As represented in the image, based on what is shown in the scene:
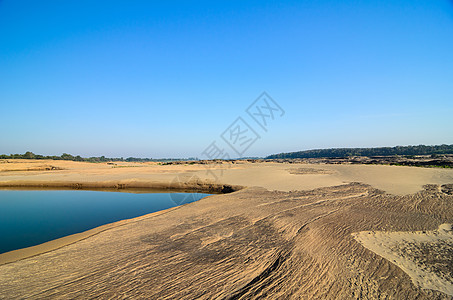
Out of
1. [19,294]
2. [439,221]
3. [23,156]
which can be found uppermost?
[23,156]

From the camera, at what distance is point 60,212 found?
33.3 ft

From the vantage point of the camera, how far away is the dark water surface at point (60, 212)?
23.4 ft

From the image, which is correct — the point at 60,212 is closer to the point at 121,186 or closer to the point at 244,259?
the point at 121,186

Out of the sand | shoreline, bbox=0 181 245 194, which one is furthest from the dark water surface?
the sand

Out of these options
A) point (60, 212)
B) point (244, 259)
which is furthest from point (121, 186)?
point (244, 259)

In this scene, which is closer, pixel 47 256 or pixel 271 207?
pixel 47 256

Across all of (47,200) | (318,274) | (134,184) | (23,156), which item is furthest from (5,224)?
(23,156)

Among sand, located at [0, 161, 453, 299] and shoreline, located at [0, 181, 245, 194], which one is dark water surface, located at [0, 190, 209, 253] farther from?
sand, located at [0, 161, 453, 299]

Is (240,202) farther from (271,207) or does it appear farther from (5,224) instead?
(5,224)

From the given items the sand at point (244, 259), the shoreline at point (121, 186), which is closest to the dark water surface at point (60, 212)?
the shoreline at point (121, 186)

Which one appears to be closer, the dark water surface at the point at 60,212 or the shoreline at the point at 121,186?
the dark water surface at the point at 60,212

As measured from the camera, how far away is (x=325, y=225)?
656cm

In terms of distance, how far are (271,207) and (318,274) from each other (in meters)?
4.83

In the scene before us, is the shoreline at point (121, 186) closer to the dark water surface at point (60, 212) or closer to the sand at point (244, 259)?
the dark water surface at point (60, 212)
